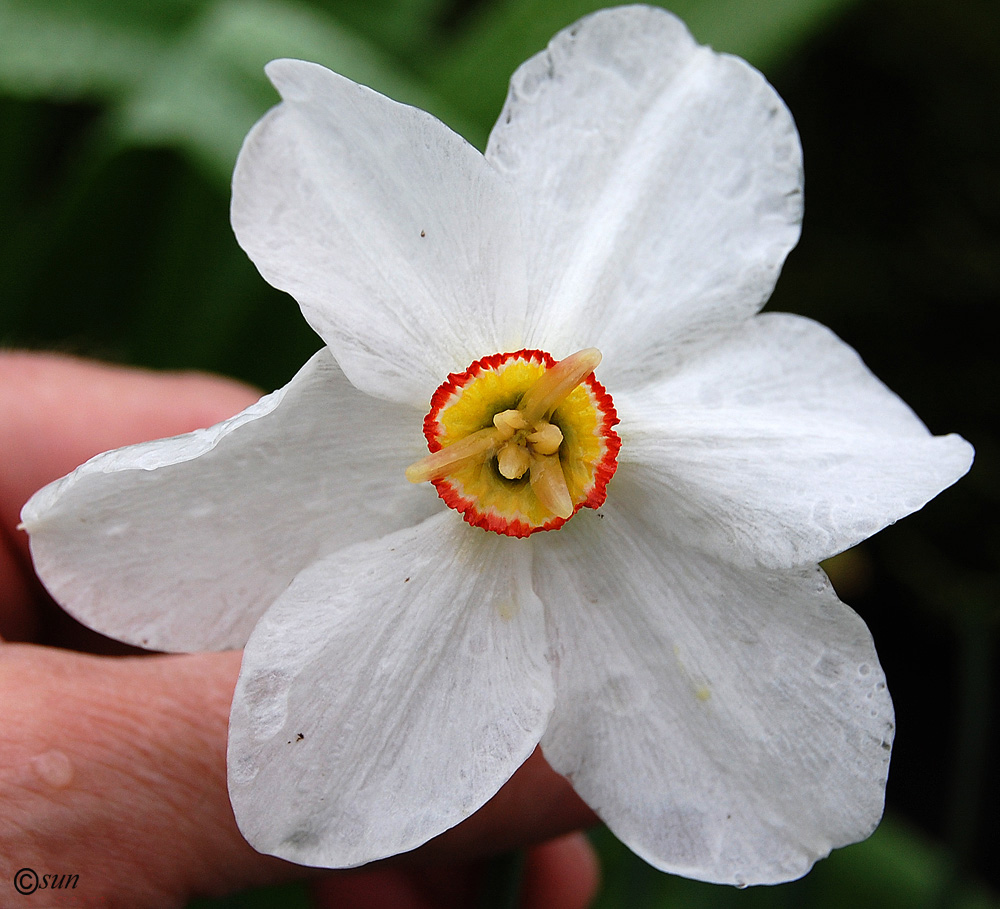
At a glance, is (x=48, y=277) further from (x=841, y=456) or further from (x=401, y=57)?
(x=841, y=456)

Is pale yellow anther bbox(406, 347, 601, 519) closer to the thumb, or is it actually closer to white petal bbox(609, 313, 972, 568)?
white petal bbox(609, 313, 972, 568)

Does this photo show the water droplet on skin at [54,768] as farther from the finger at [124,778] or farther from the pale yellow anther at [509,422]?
the pale yellow anther at [509,422]

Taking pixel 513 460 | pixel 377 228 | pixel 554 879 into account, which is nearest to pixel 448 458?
pixel 513 460

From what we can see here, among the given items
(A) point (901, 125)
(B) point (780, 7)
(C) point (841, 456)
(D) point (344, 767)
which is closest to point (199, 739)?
(D) point (344, 767)

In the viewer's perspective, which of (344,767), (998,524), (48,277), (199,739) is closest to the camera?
(344,767)

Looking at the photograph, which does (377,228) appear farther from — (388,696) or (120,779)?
(120,779)

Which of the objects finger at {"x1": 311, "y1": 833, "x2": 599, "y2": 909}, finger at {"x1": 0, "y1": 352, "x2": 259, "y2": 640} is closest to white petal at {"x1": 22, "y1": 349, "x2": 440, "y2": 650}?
finger at {"x1": 0, "y1": 352, "x2": 259, "y2": 640}

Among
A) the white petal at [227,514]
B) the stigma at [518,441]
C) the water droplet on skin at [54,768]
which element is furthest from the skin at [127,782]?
the stigma at [518,441]
